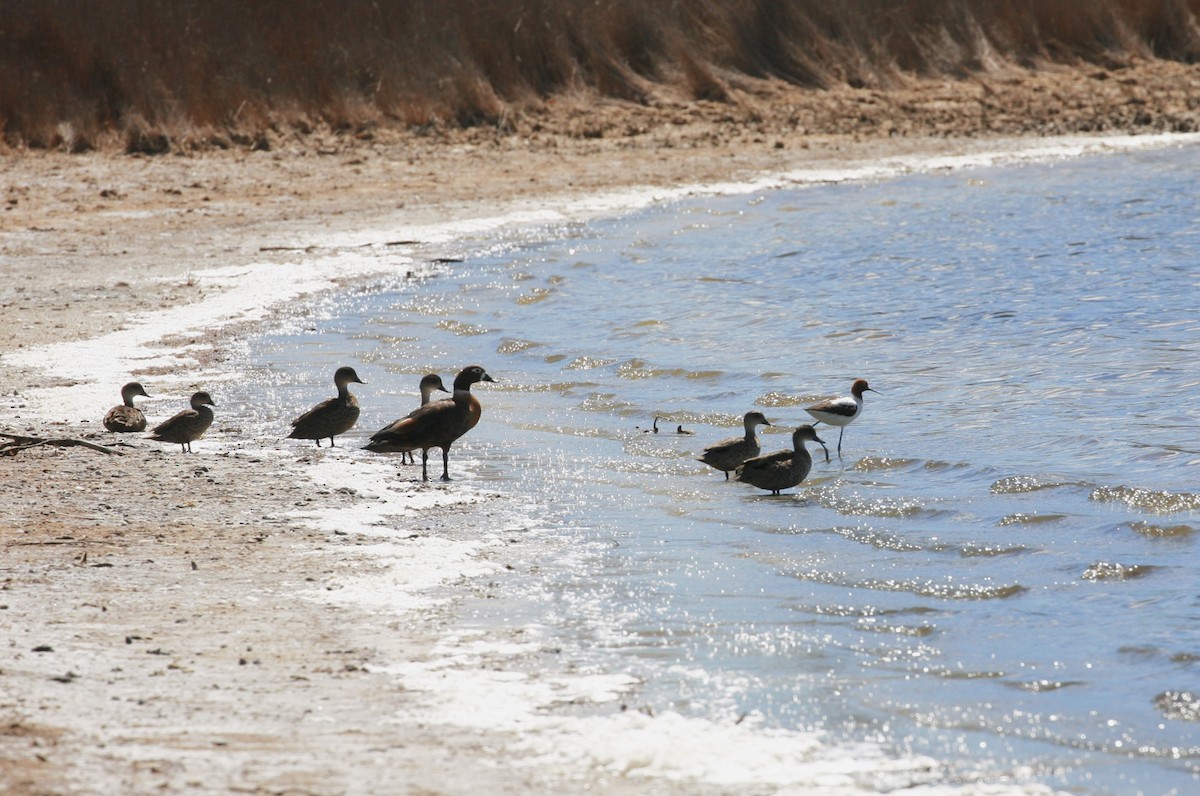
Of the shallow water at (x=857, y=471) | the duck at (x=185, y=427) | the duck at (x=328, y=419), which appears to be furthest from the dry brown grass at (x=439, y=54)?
the duck at (x=328, y=419)

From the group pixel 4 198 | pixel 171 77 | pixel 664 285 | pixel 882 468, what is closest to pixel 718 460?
pixel 882 468

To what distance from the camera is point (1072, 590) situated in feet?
26.2

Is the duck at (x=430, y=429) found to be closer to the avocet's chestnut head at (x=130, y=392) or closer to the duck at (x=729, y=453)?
the duck at (x=729, y=453)

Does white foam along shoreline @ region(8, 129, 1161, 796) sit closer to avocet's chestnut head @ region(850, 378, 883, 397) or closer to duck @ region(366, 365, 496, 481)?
duck @ region(366, 365, 496, 481)

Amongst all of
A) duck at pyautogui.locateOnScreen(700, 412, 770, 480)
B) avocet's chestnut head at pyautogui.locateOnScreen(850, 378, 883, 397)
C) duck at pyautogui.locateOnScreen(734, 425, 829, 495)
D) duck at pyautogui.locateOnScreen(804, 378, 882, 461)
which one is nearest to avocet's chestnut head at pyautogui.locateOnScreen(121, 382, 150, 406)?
duck at pyautogui.locateOnScreen(700, 412, 770, 480)

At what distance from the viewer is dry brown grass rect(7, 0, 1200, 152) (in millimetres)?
29406

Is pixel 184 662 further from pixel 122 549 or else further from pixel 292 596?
pixel 122 549

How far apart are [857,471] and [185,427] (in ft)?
15.8

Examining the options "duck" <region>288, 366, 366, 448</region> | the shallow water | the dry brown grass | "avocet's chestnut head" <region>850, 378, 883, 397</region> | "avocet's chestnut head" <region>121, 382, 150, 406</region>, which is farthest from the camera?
the dry brown grass

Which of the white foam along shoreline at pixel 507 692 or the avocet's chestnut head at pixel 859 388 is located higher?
the avocet's chestnut head at pixel 859 388

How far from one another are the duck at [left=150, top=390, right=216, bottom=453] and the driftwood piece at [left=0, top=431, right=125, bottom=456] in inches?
12.5

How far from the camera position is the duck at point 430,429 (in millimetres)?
10539

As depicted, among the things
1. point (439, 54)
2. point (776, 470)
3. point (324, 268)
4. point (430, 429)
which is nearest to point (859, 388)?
point (776, 470)

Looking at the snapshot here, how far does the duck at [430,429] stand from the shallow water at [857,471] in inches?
11.1
